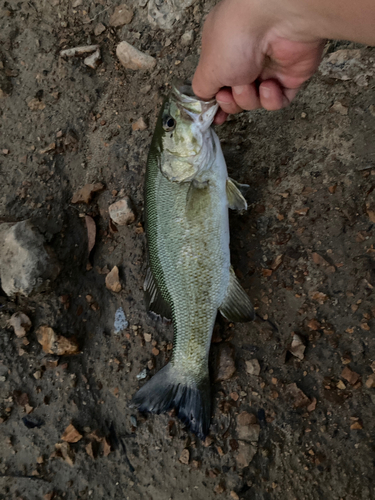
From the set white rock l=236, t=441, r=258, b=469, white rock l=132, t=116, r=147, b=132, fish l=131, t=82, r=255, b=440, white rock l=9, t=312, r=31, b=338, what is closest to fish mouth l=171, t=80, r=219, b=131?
fish l=131, t=82, r=255, b=440

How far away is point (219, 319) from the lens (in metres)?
2.31

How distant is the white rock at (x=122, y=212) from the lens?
2479 millimetres

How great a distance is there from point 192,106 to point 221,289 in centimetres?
115

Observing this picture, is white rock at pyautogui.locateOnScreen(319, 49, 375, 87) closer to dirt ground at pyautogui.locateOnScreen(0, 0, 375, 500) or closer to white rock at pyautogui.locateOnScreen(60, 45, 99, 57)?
dirt ground at pyautogui.locateOnScreen(0, 0, 375, 500)

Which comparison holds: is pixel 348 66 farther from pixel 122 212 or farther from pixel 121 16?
pixel 121 16

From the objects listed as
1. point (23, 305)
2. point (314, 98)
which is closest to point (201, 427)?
point (23, 305)

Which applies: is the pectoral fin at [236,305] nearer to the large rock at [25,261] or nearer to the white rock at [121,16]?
the large rock at [25,261]

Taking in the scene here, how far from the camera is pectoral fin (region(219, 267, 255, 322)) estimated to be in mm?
2104

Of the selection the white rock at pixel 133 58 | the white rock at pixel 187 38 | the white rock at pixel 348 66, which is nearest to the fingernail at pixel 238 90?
the white rock at pixel 348 66

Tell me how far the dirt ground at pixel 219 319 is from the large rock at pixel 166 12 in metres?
0.07

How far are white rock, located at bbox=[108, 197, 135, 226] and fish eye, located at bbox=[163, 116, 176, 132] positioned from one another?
66cm

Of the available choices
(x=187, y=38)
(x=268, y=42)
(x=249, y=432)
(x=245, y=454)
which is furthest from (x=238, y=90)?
(x=245, y=454)

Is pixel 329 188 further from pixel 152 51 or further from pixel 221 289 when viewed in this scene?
pixel 152 51

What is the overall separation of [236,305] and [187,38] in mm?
2146
